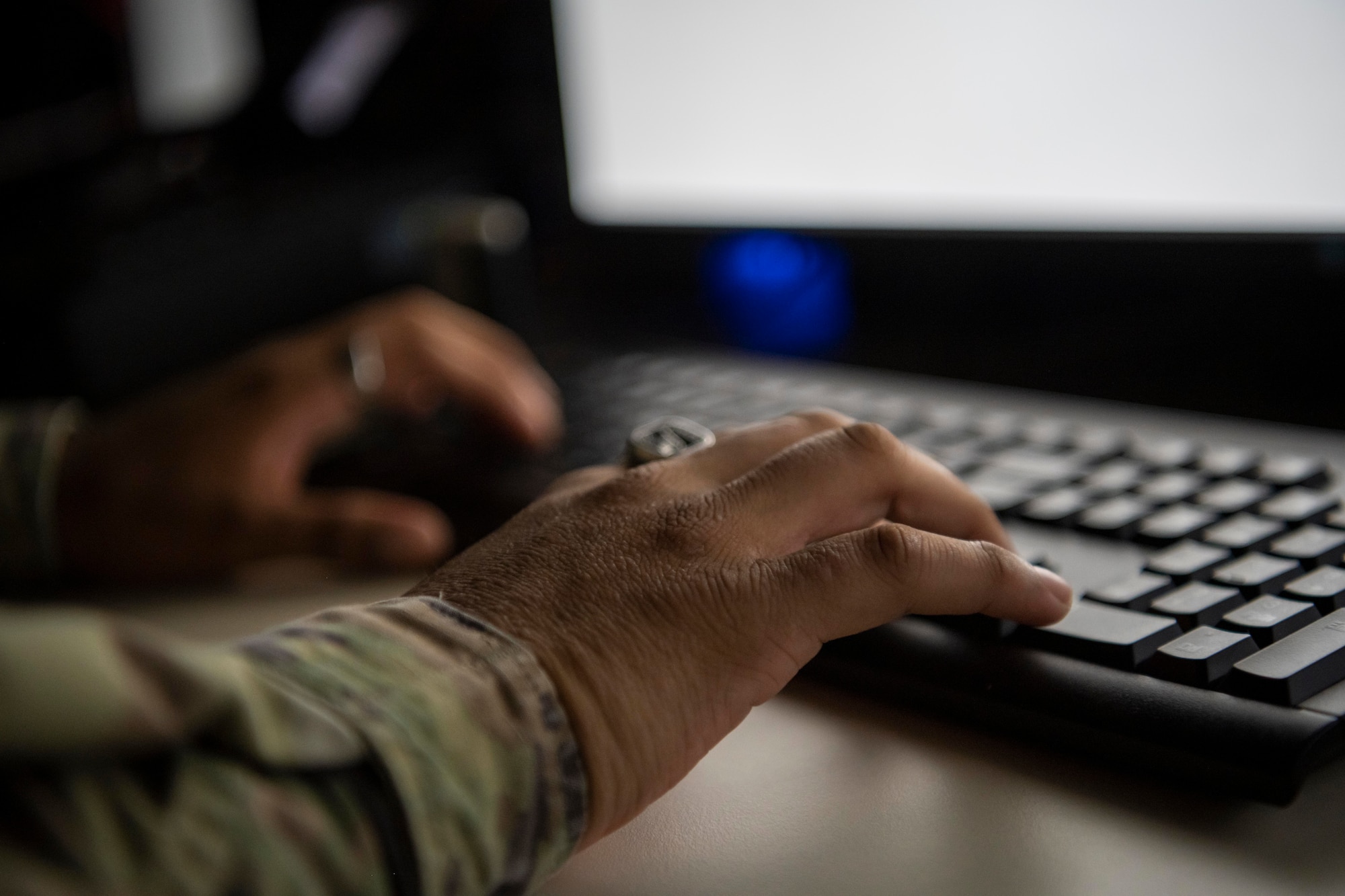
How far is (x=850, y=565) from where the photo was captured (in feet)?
1.08

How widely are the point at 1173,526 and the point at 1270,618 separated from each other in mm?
79

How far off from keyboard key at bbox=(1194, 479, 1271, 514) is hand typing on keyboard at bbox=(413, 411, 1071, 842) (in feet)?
0.30

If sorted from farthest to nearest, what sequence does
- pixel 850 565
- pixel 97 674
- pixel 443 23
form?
1. pixel 443 23
2. pixel 850 565
3. pixel 97 674

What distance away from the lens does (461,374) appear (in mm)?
701

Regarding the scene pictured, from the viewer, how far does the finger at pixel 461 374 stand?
68cm

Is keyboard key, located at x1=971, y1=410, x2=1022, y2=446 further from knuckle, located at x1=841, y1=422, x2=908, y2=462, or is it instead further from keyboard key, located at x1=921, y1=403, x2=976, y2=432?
knuckle, located at x1=841, y1=422, x2=908, y2=462

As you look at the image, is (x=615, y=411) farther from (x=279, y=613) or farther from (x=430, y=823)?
(x=430, y=823)

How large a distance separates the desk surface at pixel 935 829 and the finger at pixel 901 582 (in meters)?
0.04

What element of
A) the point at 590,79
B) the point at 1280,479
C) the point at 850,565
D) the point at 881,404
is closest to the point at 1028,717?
the point at 850,565

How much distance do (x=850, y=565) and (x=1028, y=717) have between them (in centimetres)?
7

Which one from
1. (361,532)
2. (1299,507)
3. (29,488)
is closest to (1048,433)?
(1299,507)

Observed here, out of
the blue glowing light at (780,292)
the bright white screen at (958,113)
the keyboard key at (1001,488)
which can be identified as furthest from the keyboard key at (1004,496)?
the blue glowing light at (780,292)

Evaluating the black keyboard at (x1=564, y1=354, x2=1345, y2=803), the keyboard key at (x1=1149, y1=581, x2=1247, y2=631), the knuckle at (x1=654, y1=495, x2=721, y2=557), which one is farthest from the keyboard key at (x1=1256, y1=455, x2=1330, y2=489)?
the knuckle at (x1=654, y1=495, x2=721, y2=557)

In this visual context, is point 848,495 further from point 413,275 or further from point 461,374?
point 413,275
